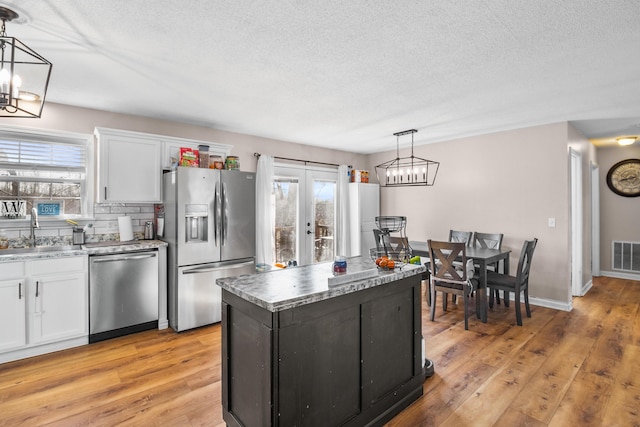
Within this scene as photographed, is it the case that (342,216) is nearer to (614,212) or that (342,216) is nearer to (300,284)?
(300,284)

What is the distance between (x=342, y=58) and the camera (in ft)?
8.09

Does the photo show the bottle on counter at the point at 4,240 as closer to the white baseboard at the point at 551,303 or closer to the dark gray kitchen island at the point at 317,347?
the dark gray kitchen island at the point at 317,347

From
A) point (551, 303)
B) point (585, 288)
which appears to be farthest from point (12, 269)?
point (585, 288)

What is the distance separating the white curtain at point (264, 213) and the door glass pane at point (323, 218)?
1073 millimetres

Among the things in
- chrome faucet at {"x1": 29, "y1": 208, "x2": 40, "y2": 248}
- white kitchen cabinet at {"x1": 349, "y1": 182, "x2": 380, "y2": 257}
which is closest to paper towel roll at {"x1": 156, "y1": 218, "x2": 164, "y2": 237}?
chrome faucet at {"x1": 29, "y1": 208, "x2": 40, "y2": 248}

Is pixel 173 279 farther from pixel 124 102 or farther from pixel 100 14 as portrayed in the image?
pixel 100 14

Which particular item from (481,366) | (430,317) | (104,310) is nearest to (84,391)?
(104,310)

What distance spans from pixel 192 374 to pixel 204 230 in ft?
5.25

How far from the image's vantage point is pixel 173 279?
12.1ft

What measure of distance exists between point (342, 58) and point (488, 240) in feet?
11.9

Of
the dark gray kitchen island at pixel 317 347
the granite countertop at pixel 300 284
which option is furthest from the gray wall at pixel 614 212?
the dark gray kitchen island at pixel 317 347

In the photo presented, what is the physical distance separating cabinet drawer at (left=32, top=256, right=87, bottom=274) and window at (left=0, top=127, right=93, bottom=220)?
0.68m

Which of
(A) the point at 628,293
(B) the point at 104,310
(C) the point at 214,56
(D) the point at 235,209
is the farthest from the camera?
(A) the point at 628,293

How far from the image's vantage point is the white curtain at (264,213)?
16.3ft
